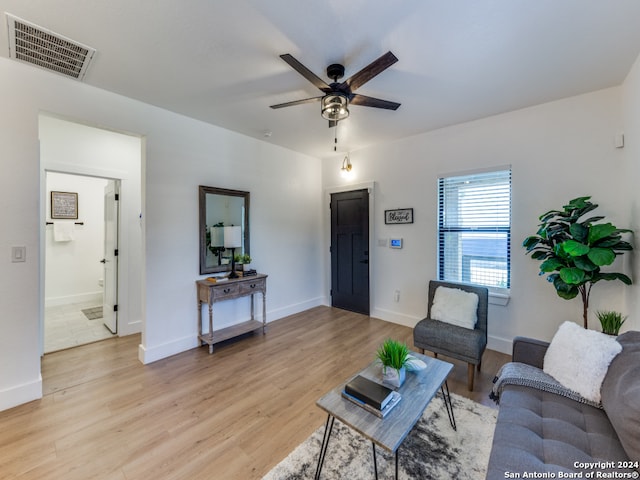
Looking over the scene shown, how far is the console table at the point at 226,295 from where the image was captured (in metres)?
3.14

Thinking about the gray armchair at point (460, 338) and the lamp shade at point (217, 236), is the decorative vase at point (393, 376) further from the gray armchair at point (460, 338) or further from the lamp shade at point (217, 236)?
the lamp shade at point (217, 236)

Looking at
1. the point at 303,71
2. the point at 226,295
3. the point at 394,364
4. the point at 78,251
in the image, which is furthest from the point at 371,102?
the point at 78,251

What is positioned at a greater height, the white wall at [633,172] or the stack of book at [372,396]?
the white wall at [633,172]

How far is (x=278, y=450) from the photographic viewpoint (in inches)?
69.4

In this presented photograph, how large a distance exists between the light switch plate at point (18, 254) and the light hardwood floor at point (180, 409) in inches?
46.5

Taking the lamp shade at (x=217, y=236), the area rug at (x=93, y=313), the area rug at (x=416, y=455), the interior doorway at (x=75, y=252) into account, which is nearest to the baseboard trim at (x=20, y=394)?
the interior doorway at (x=75, y=252)

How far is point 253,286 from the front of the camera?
359 cm

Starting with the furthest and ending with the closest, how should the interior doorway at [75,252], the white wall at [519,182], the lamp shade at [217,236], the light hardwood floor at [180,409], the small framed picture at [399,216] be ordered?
the interior doorway at [75,252]
the small framed picture at [399,216]
the lamp shade at [217,236]
the white wall at [519,182]
the light hardwood floor at [180,409]

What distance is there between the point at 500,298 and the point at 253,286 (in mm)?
3019

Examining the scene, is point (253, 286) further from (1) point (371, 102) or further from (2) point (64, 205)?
(2) point (64, 205)

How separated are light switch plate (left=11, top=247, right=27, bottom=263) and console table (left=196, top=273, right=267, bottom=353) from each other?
1473 mm

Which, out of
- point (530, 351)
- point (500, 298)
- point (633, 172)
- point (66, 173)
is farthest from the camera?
point (66, 173)

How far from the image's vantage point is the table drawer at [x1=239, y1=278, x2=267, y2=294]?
137 inches

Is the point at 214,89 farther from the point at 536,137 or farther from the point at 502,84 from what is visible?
the point at 536,137
